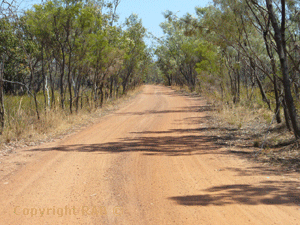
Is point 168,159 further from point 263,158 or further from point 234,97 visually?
point 234,97

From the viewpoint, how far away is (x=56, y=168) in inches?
270

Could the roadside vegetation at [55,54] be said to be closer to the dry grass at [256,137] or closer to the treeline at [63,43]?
the treeline at [63,43]

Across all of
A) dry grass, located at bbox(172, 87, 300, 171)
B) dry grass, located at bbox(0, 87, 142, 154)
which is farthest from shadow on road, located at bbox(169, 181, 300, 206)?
dry grass, located at bbox(0, 87, 142, 154)

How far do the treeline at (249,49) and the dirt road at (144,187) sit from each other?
2603 millimetres

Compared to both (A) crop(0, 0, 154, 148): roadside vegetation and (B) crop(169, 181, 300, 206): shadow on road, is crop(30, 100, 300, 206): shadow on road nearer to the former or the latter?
(B) crop(169, 181, 300, 206): shadow on road

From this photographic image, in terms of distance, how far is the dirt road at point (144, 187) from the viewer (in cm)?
427

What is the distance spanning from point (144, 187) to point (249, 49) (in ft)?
39.8

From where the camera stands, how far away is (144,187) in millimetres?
5508

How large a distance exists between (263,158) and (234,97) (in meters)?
11.5

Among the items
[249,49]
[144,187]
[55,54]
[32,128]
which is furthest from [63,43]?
[144,187]

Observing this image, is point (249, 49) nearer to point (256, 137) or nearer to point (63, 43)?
point (256, 137)

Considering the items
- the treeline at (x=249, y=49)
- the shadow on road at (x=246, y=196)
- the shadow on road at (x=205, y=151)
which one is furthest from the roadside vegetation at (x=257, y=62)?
the shadow on road at (x=246, y=196)

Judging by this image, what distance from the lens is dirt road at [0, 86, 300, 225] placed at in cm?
427

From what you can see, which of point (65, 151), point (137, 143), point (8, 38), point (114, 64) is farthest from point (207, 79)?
point (65, 151)
